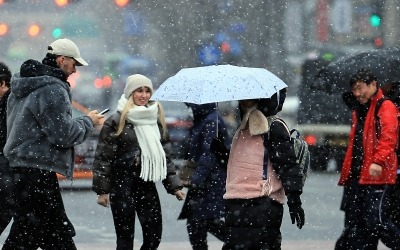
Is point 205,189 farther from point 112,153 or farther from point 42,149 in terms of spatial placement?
point 42,149

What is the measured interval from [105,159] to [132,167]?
9.0 inches

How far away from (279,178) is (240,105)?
574 mm

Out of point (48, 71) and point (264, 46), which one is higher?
point (48, 71)

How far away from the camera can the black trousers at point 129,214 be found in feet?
30.6

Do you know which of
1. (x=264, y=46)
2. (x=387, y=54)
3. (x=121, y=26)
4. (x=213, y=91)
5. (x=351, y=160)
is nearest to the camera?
(x=213, y=91)

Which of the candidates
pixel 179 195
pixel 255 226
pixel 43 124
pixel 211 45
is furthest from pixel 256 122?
pixel 211 45

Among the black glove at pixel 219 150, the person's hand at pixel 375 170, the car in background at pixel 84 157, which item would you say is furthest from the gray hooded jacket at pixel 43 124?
the car in background at pixel 84 157

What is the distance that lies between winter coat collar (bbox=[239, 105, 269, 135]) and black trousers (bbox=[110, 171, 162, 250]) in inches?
71.7

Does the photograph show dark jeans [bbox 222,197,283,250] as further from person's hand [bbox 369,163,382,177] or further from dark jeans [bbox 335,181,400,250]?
dark jeans [bbox 335,181,400,250]

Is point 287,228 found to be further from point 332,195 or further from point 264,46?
point 264,46

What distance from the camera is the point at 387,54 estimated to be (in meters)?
11.4

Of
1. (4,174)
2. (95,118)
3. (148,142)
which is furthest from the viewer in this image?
(148,142)

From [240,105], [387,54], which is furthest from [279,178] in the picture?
[387,54]

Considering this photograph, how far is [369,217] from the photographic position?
9.70m
